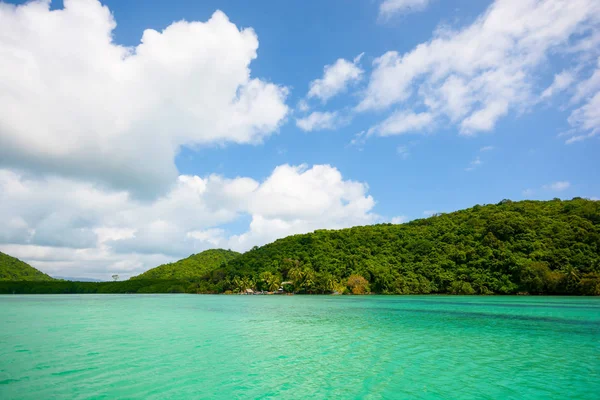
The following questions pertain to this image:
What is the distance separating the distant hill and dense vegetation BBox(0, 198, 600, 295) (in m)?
16.7

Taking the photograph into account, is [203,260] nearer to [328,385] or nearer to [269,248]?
[269,248]

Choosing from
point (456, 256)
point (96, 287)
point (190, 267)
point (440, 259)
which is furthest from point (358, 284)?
point (96, 287)

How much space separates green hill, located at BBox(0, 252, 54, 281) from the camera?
125 meters

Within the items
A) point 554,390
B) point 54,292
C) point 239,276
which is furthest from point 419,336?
point 54,292

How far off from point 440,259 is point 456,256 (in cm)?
350

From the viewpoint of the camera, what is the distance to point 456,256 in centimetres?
7981

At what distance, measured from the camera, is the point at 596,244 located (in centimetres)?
6438

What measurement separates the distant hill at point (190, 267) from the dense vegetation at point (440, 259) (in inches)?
659

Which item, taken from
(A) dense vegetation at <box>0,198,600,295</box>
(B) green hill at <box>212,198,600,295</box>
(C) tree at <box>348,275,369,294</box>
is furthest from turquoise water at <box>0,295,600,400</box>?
(C) tree at <box>348,275,369,294</box>

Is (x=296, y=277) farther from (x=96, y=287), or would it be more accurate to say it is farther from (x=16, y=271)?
(x=16, y=271)

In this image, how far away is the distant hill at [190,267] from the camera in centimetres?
14038

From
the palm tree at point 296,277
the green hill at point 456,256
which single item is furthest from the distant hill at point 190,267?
the palm tree at point 296,277

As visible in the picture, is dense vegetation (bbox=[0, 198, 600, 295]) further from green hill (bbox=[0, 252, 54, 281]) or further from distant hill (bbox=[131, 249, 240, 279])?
green hill (bbox=[0, 252, 54, 281])

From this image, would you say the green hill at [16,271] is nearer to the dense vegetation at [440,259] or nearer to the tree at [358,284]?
the dense vegetation at [440,259]
